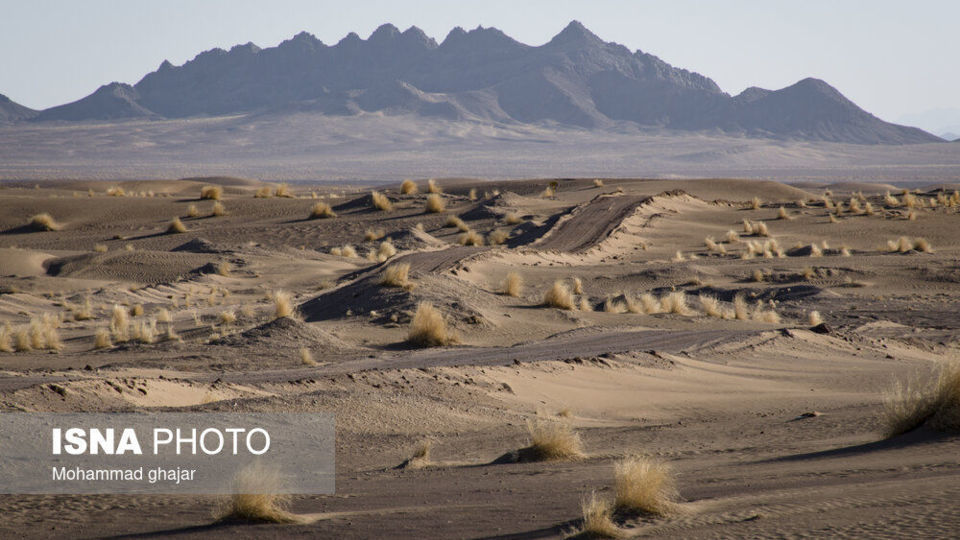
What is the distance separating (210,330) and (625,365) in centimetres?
911

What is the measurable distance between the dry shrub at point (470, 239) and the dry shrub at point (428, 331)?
66.6ft

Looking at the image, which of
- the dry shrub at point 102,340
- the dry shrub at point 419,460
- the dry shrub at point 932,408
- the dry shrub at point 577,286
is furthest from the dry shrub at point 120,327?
the dry shrub at point 932,408

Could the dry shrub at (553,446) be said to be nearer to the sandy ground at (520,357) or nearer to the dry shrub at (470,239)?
the sandy ground at (520,357)

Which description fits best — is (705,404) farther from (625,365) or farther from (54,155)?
(54,155)

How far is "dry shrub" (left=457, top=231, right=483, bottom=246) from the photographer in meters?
42.2

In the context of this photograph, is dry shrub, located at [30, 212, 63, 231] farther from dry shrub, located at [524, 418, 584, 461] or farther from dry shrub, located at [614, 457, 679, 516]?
dry shrub, located at [614, 457, 679, 516]

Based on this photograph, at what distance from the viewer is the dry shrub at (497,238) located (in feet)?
141

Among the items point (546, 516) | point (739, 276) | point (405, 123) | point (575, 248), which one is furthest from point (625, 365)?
point (405, 123)

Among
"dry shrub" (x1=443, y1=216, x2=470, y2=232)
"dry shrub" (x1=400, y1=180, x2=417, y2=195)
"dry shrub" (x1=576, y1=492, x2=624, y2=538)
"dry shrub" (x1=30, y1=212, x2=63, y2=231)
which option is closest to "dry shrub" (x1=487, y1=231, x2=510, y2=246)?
"dry shrub" (x1=443, y1=216, x2=470, y2=232)

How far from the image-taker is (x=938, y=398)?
1019cm

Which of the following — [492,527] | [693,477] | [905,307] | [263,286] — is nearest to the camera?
[492,527]

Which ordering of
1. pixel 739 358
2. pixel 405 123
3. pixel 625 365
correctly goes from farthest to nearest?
pixel 405 123 < pixel 739 358 < pixel 625 365

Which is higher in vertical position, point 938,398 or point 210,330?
point 938,398

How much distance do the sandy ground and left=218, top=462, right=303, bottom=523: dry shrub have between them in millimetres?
109
